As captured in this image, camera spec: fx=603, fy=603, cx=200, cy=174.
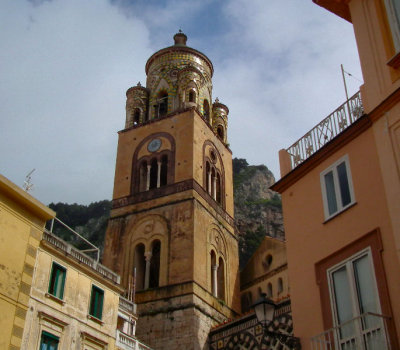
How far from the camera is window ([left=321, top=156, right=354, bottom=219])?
902 centimetres

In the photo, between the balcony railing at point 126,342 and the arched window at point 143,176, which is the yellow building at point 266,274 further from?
the balcony railing at point 126,342

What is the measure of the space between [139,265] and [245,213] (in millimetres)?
Answer: 33753

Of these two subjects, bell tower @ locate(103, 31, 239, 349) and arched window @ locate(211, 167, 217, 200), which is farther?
arched window @ locate(211, 167, 217, 200)

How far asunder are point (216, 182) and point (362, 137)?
81.2 ft

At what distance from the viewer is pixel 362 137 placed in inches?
359

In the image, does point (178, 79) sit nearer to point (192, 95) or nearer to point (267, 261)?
point (192, 95)

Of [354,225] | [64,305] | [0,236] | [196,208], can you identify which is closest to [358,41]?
[354,225]

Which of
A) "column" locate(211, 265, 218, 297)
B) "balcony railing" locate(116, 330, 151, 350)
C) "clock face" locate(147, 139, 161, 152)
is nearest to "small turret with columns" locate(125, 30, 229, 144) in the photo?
"clock face" locate(147, 139, 161, 152)

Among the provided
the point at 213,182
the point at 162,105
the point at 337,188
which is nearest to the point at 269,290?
the point at 213,182

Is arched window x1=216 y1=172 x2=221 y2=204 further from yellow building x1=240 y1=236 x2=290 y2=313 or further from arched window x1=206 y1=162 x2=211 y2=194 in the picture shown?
yellow building x1=240 y1=236 x2=290 y2=313

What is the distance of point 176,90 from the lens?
36.0 metres

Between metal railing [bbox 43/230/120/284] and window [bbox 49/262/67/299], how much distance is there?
1.80 feet

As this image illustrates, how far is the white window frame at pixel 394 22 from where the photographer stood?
890 centimetres

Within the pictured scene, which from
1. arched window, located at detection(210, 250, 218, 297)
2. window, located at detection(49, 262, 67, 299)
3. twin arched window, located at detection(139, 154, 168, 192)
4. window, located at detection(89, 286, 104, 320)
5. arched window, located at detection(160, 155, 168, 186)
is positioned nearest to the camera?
window, located at detection(49, 262, 67, 299)
